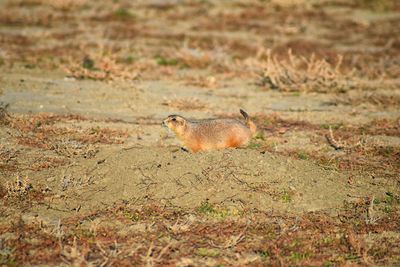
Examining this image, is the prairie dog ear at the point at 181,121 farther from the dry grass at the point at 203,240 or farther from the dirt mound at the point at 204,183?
the dry grass at the point at 203,240

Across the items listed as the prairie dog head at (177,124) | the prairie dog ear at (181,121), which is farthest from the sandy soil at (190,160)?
the prairie dog ear at (181,121)

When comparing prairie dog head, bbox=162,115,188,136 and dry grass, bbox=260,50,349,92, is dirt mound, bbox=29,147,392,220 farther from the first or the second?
dry grass, bbox=260,50,349,92

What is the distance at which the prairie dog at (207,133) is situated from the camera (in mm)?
7668

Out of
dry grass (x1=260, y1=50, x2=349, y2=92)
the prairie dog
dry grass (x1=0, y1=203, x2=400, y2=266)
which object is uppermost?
the prairie dog

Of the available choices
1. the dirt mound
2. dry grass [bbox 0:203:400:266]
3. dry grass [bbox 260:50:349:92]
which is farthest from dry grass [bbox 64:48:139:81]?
dry grass [bbox 0:203:400:266]

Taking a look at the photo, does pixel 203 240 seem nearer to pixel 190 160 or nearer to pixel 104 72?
pixel 190 160

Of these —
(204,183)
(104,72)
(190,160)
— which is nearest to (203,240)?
(204,183)

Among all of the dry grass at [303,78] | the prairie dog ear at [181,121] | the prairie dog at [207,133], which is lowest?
the dry grass at [303,78]

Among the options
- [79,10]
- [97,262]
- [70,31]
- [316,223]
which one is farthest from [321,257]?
[79,10]

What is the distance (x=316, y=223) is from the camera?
612cm

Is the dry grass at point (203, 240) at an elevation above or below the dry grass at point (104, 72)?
above

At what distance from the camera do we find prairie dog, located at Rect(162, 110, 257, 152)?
25.2 ft

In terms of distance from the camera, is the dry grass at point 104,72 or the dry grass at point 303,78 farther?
the dry grass at point 104,72

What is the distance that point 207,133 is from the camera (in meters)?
7.68
